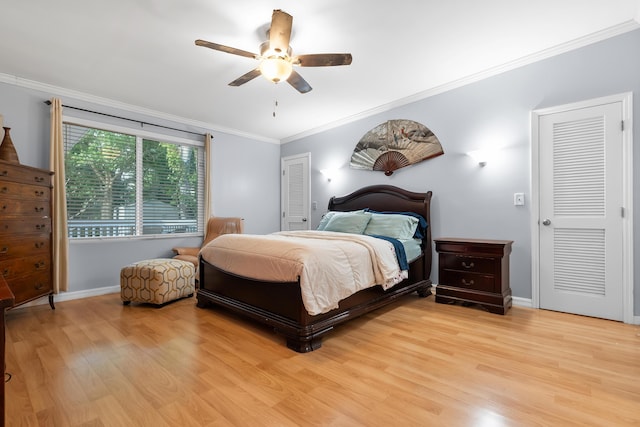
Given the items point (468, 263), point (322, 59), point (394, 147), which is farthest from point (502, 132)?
point (322, 59)

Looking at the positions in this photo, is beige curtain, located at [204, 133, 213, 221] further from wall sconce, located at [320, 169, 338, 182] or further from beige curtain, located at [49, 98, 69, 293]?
wall sconce, located at [320, 169, 338, 182]

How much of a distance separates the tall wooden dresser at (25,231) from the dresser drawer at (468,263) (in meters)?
4.22

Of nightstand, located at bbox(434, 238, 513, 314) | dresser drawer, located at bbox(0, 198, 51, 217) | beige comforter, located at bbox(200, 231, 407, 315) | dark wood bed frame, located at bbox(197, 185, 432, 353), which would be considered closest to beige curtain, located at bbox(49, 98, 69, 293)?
dresser drawer, located at bbox(0, 198, 51, 217)

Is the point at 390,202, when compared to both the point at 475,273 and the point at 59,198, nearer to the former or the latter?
the point at 475,273

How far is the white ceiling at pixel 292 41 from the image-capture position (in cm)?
235

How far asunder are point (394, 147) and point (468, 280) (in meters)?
2.04

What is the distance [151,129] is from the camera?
14.8 feet

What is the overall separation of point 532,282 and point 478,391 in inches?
77.7

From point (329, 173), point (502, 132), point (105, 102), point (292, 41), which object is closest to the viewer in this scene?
point (292, 41)

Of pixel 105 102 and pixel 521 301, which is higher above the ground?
pixel 105 102

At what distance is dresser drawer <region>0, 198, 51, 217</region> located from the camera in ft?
8.99

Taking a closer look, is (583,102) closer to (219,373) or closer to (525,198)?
(525,198)

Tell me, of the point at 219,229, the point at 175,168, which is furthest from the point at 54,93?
the point at 219,229

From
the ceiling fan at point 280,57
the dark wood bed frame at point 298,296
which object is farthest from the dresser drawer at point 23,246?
the ceiling fan at point 280,57
